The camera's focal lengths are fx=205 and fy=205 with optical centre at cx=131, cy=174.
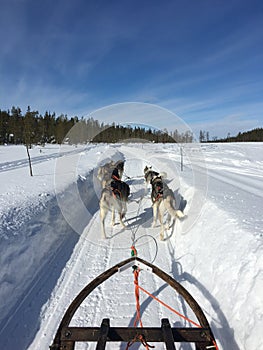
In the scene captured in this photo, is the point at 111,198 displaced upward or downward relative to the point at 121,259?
upward

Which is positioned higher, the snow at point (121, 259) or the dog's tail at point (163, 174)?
the dog's tail at point (163, 174)

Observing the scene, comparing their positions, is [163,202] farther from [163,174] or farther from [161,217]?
[163,174]

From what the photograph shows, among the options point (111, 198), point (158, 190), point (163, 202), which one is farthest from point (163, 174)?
point (111, 198)

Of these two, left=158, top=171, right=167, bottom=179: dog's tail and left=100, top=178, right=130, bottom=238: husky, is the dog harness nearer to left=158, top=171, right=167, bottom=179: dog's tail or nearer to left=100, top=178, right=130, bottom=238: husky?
left=100, top=178, right=130, bottom=238: husky

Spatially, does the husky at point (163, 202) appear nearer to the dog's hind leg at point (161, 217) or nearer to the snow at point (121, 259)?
the dog's hind leg at point (161, 217)

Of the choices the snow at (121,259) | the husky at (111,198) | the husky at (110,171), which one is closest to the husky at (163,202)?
→ the snow at (121,259)

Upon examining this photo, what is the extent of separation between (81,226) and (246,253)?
12.1 feet

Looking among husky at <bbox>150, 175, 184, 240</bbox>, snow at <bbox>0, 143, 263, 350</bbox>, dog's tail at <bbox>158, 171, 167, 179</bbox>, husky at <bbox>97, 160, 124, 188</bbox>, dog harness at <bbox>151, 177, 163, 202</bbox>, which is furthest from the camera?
dog's tail at <bbox>158, 171, 167, 179</bbox>

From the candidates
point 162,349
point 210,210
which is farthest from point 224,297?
point 210,210

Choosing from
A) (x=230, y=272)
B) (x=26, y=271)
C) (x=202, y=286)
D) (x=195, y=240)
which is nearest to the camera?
(x=230, y=272)

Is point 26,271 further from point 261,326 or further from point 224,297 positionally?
point 261,326

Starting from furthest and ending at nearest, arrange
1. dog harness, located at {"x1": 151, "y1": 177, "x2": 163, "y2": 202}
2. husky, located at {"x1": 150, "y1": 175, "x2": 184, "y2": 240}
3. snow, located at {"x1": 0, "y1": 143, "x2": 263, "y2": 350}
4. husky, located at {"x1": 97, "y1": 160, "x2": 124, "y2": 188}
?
1. husky, located at {"x1": 97, "y1": 160, "x2": 124, "y2": 188}
2. dog harness, located at {"x1": 151, "y1": 177, "x2": 163, "y2": 202}
3. husky, located at {"x1": 150, "y1": 175, "x2": 184, "y2": 240}
4. snow, located at {"x1": 0, "y1": 143, "x2": 263, "y2": 350}

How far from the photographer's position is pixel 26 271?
10.2 feet

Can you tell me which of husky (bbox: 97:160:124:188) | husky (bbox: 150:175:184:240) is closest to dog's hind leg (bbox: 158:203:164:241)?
husky (bbox: 150:175:184:240)
